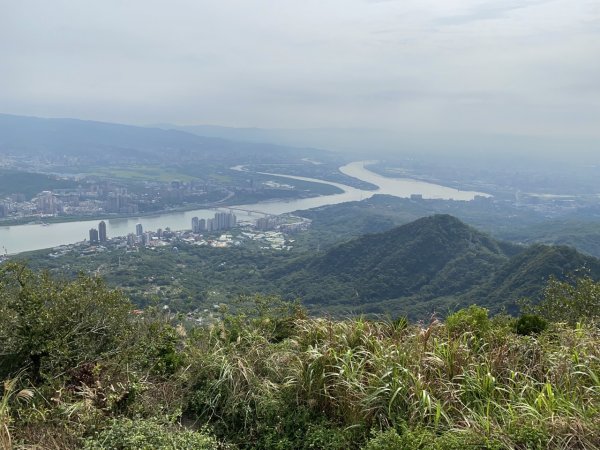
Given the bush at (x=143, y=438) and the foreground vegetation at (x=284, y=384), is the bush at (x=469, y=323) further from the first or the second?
the bush at (x=143, y=438)

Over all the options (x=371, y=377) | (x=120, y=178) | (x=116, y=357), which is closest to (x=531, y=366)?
(x=371, y=377)

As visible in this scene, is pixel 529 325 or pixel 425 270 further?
pixel 425 270

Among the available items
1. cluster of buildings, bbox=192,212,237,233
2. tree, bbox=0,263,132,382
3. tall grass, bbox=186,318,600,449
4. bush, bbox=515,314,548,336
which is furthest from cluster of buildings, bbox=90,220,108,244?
bush, bbox=515,314,548,336

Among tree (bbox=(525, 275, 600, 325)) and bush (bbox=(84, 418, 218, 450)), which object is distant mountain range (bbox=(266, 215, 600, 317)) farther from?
bush (bbox=(84, 418, 218, 450))

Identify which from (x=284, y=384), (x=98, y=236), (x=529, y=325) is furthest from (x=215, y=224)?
(x=284, y=384)

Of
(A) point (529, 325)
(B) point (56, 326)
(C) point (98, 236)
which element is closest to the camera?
(B) point (56, 326)

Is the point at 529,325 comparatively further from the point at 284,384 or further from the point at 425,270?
the point at 425,270

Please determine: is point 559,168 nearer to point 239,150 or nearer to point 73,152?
point 239,150

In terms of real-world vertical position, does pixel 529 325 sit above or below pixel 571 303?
above
